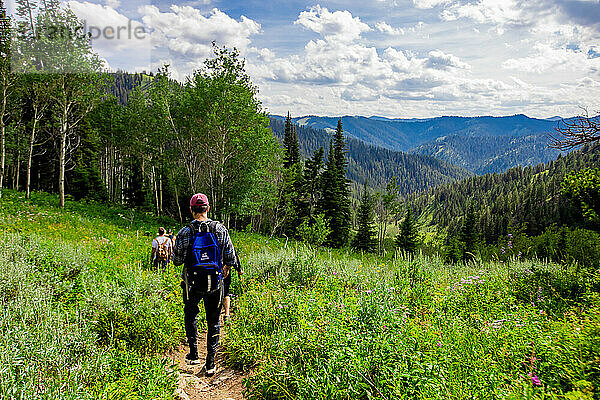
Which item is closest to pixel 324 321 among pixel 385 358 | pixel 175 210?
pixel 385 358

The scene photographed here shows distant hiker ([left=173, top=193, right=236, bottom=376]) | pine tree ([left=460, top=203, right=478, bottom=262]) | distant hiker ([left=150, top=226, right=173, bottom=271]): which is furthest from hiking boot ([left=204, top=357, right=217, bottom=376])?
pine tree ([left=460, top=203, right=478, bottom=262])

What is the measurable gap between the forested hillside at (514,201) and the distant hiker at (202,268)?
73.0 meters

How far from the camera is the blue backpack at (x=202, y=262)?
472 centimetres

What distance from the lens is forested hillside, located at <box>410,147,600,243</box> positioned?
95.1 meters

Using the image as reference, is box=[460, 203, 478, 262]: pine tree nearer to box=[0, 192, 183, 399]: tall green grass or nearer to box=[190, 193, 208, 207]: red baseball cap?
box=[0, 192, 183, 399]: tall green grass

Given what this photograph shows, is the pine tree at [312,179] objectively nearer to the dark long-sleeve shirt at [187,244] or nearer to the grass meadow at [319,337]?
the grass meadow at [319,337]

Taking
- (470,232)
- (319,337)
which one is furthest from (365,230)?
A: (319,337)

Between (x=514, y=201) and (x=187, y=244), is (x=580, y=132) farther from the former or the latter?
(x=514, y=201)

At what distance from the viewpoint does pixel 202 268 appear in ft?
15.5

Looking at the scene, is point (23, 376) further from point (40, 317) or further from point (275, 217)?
point (275, 217)

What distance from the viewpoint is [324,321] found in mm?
4242

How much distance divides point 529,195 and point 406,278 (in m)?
148

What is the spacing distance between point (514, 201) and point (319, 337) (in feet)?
492

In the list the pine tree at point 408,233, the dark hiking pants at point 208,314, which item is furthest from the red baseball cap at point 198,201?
the pine tree at point 408,233
